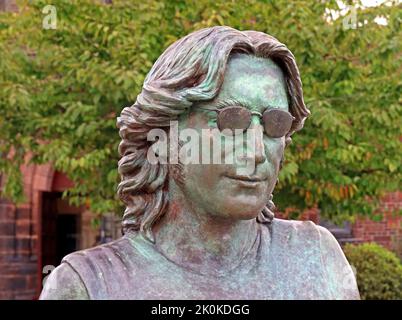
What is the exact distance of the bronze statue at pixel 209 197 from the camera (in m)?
2.28

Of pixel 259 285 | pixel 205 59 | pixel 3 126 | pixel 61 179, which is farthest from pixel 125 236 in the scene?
pixel 61 179

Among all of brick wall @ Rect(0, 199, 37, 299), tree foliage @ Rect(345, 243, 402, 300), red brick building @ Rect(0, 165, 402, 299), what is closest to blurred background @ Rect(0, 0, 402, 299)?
tree foliage @ Rect(345, 243, 402, 300)

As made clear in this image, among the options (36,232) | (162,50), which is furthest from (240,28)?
(36,232)

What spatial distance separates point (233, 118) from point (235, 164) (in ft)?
0.38

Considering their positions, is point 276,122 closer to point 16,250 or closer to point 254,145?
point 254,145

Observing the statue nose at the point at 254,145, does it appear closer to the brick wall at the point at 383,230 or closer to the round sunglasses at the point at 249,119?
the round sunglasses at the point at 249,119

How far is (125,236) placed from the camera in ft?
8.12

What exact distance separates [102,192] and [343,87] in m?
2.18

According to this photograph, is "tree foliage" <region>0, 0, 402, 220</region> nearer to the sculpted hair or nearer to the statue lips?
the sculpted hair

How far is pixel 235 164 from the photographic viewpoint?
227 centimetres

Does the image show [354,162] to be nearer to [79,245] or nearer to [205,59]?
[205,59]

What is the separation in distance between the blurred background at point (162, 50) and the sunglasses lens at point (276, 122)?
4.40 m

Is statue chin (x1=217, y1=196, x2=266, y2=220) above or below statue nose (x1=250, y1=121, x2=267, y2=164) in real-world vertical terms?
below

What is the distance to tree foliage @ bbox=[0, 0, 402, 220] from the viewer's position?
714 cm
